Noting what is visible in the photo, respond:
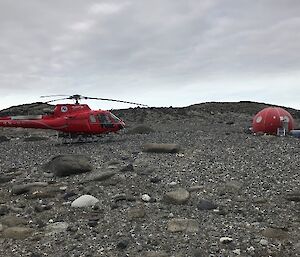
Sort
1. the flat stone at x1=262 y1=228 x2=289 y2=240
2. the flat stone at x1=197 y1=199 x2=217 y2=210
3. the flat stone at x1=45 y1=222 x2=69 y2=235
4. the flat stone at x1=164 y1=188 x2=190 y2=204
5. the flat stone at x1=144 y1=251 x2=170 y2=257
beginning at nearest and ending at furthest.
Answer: the flat stone at x1=144 y1=251 x2=170 y2=257 → the flat stone at x1=262 y1=228 x2=289 y2=240 → the flat stone at x1=45 y1=222 x2=69 y2=235 → the flat stone at x1=197 y1=199 x2=217 y2=210 → the flat stone at x1=164 y1=188 x2=190 y2=204

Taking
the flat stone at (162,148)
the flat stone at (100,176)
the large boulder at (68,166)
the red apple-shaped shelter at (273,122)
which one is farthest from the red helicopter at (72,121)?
the flat stone at (100,176)

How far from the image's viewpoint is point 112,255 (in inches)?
325

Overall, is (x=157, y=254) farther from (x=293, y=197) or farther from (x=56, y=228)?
(x=293, y=197)

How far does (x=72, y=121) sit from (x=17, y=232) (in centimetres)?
1215

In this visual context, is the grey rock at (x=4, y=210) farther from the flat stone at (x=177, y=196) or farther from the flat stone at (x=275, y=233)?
the flat stone at (x=275, y=233)

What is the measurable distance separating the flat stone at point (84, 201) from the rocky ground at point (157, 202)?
26 millimetres

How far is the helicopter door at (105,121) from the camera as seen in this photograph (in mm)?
21641

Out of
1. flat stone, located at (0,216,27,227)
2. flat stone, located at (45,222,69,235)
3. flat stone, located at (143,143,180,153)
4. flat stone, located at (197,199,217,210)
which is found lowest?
flat stone, located at (45,222,69,235)

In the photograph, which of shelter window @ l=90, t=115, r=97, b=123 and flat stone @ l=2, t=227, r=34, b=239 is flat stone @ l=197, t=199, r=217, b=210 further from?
shelter window @ l=90, t=115, r=97, b=123

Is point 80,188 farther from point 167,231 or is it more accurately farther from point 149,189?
point 167,231

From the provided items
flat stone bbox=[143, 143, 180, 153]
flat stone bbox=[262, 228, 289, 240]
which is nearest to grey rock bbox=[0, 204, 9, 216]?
flat stone bbox=[262, 228, 289, 240]

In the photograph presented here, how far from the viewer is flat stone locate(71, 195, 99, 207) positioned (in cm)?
1084

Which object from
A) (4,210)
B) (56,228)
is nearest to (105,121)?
(4,210)

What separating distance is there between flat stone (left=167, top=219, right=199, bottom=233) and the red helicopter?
12.5 metres
